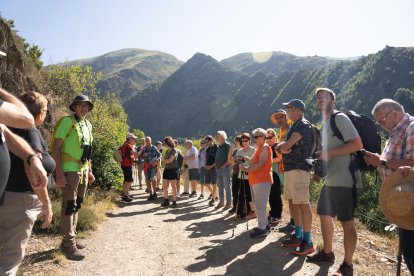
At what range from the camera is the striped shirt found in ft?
10.5

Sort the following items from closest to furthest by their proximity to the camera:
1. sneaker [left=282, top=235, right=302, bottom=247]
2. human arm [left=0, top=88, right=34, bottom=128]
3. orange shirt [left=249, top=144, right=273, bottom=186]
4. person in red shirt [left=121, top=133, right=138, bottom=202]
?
1. human arm [left=0, top=88, right=34, bottom=128]
2. sneaker [left=282, top=235, right=302, bottom=247]
3. orange shirt [left=249, top=144, right=273, bottom=186]
4. person in red shirt [left=121, top=133, right=138, bottom=202]

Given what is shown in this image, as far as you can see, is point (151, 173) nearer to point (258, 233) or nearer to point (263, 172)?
point (258, 233)

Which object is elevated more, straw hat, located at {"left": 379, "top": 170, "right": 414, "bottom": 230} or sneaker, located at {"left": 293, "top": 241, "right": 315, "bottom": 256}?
straw hat, located at {"left": 379, "top": 170, "right": 414, "bottom": 230}

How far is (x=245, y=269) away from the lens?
4719 millimetres

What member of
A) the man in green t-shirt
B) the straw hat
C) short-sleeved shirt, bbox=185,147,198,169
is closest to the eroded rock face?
short-sleeved shirt, bbox=185,147,198,169

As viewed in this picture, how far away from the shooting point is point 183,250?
5.64 meters

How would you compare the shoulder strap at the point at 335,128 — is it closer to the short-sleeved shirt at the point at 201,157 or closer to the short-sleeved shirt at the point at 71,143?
the short-sleeved shirt at the point at 71,143

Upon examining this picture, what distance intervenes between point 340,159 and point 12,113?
3615mm

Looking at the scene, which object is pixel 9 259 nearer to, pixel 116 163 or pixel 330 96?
pixel 330 96

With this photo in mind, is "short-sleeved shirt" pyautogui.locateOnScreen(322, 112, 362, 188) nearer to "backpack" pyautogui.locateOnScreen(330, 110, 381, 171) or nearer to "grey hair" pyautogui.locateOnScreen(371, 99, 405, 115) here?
"backpack" pyautogui.locateOnScreen(330, 110, 381, 171)

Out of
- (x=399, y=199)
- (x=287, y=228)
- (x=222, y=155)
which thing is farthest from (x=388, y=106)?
(x=222, y=155)

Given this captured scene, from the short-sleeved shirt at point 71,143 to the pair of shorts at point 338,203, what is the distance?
3416 millimetres

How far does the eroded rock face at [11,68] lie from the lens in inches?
376

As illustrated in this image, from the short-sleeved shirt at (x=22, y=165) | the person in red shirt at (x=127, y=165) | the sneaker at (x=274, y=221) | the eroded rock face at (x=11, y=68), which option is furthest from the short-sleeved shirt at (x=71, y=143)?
the eroded rock face at (x=11, y=68)
